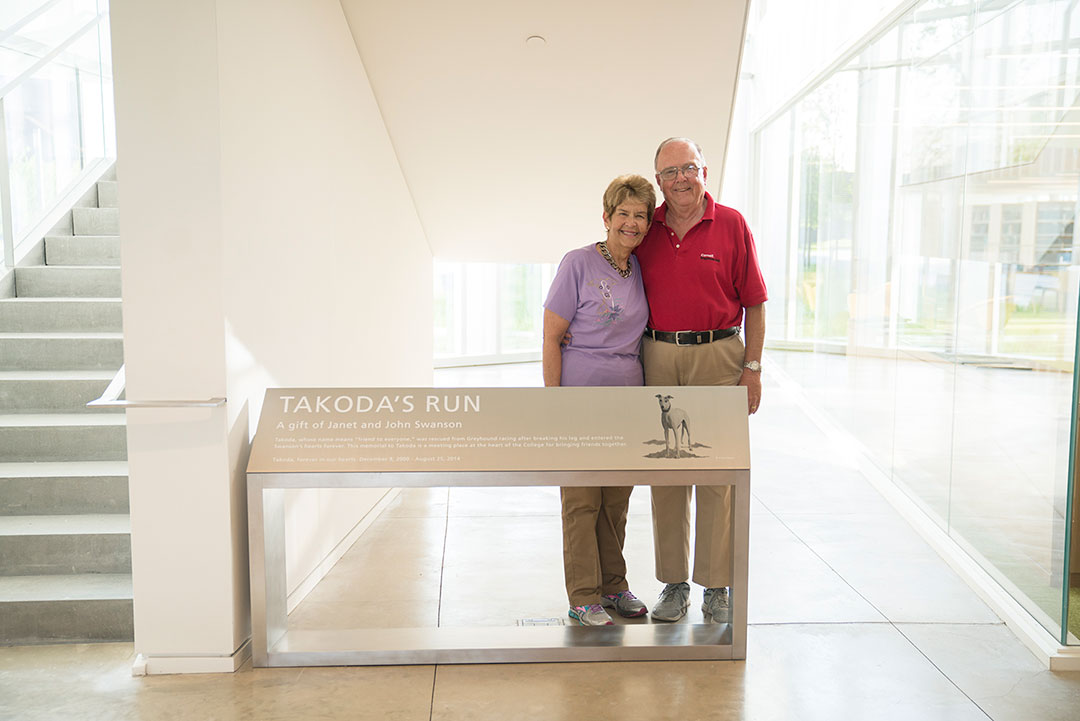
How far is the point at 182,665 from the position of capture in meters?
2.77

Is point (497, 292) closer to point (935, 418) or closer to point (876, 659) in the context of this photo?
point (935, 418)

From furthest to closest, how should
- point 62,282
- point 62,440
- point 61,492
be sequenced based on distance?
point 62,282, point 62,440, point 61,492

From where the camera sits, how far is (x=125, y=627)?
3066 mm

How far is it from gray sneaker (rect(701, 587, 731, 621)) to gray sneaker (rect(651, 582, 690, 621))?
3.0 inches

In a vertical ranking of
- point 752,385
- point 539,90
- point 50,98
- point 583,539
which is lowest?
point 583,539

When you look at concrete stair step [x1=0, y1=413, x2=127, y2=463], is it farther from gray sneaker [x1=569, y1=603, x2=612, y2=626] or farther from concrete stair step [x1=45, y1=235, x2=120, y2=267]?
gray sneaker [x1=569, y1=603, x2=612, y2=626]

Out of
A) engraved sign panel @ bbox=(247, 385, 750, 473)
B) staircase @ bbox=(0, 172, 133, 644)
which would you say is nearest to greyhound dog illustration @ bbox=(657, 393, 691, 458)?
engraved sign panel @ bbox=(247, 385, 750, 473)

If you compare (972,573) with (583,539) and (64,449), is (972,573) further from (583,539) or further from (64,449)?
(64,449)

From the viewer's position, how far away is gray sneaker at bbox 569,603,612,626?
10.0 ft

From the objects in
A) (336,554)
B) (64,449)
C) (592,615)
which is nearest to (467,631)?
(592,615)

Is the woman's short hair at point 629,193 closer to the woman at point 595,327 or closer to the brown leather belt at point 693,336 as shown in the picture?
the woman at point 595,327

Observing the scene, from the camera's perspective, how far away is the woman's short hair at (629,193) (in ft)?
9.81

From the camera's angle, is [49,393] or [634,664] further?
[49,393]

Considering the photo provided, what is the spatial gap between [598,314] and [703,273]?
0.40m
